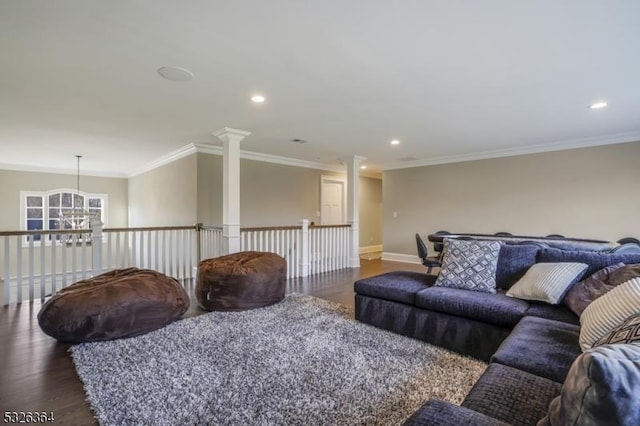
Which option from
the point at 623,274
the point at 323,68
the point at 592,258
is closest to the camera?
the point at 623,274

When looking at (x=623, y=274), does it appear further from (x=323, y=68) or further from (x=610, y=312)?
(x=323, y=68)

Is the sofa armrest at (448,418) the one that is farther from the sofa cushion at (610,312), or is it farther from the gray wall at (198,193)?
the gray wall at (198,193)

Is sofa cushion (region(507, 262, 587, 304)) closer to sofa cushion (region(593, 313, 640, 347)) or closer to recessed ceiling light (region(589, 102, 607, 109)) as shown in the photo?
sofa cushion (region(593, 313, 640, 347))

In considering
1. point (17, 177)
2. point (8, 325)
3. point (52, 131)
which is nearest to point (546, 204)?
point (8, 325)

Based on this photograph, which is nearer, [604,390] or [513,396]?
[604,390]

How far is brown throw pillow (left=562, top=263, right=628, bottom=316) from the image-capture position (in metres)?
2.12

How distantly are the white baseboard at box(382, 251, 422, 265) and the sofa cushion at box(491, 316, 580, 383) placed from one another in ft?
17.5

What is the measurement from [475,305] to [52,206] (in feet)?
32.9

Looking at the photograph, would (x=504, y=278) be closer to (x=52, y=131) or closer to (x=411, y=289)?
(x=411, y=289)

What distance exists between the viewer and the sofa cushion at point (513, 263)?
9.52 feet

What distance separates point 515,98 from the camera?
11.2ft

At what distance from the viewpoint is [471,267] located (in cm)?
294

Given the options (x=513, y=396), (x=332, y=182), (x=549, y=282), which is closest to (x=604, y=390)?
(x=513, y=396)

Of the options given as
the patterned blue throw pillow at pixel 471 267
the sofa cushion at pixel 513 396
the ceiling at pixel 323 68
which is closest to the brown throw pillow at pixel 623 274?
the patterned blue throw pillow at pixel 471 267
